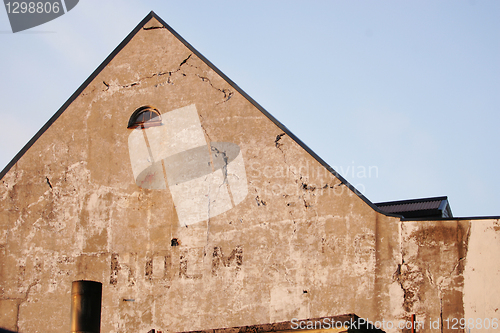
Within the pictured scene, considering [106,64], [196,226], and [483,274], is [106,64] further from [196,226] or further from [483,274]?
[483,274]

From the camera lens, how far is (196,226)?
31.2ft

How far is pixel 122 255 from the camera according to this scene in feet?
31.9

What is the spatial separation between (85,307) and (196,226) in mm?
3007

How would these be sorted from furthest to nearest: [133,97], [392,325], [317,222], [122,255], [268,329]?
[133,97] → [122,255] → [317,222] → [392,325] → [268,329]

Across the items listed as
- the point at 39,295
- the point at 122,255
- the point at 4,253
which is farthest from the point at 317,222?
the point at 4,253

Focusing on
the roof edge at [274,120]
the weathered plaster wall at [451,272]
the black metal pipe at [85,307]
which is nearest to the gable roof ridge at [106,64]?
the roof edge at [274,120]

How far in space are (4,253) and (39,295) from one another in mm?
1324

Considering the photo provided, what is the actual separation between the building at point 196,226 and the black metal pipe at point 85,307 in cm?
18

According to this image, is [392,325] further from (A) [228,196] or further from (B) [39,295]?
(B) [39,295]

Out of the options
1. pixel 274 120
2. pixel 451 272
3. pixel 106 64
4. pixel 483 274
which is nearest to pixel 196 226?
pixel 274 120

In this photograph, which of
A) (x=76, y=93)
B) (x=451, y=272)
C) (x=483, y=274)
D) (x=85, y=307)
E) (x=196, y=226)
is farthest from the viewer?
(x=76, y=93)

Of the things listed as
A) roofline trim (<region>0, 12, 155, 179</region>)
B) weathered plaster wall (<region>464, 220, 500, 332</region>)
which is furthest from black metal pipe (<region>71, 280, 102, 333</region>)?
weathered plaster wall (<region>464, 220, 500, 332</region>)

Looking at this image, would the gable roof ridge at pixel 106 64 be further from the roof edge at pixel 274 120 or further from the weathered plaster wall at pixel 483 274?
the weathered plaster wall at pixel 483 274

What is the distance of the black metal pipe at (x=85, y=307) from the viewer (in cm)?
973
